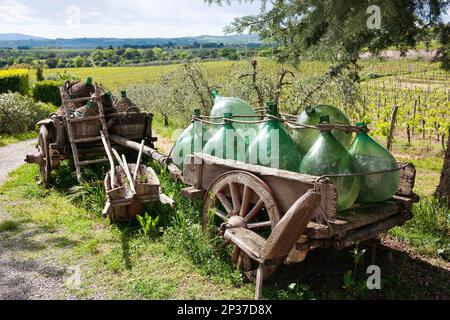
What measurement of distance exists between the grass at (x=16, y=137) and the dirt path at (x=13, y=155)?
24cm

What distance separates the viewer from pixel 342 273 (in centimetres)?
367

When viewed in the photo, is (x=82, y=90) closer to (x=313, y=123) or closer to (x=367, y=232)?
(x=313, y=123)

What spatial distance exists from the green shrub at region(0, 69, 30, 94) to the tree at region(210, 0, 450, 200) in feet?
46.1

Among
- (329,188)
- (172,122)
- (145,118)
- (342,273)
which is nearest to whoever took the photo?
(329,188)

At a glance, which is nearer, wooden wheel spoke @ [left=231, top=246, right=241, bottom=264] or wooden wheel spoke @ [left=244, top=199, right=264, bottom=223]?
wooden wheel spoke @ [left=244, top=199, right=264, bottom=223]

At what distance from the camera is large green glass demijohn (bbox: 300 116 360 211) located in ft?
9.88

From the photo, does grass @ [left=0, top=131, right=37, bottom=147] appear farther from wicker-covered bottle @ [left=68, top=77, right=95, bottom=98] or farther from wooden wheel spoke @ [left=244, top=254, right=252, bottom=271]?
wooden wheel spoke @ [left=244, top=254, right=252, bottom=271]

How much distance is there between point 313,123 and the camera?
3744 mm

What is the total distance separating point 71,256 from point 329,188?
301 cm

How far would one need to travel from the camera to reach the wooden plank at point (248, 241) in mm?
3053

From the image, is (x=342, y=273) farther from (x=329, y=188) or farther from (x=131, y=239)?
(x=131, y=239)

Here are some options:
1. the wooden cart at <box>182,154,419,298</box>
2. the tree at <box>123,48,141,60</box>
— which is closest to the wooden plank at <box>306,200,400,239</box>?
the wooden cart at <box>182,154,419,298</box>

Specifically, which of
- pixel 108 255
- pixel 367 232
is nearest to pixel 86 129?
pixel 108 255
